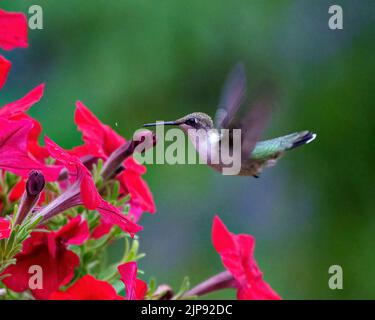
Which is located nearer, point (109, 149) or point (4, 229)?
point (4, 229)

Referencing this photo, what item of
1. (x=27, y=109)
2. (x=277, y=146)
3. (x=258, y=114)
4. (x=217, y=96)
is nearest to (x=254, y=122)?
(x=258, y=114)

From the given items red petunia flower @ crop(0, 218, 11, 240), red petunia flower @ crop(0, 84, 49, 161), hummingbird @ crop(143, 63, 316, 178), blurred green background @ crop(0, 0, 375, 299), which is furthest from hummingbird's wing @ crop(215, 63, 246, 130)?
blurred green background @ crop(0, 0, 375, 299)

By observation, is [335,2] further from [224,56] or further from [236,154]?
[236,154]

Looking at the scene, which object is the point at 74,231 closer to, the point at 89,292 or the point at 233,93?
the point at 89,292

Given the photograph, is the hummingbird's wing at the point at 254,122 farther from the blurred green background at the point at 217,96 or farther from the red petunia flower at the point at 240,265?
the blurred green background at the point at 217,96

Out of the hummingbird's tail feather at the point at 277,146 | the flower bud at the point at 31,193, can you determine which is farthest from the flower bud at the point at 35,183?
the hummingbird's tail feather at the point at 277,146
